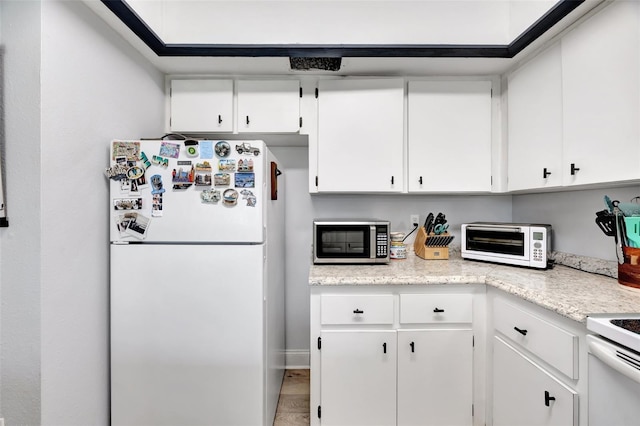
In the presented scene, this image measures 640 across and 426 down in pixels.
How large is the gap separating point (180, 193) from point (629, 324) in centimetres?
183

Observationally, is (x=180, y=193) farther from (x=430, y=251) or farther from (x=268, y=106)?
(x=430, y=251)

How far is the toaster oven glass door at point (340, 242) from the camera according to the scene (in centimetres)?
182

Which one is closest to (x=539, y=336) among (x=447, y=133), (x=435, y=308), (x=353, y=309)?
(x=435, y=308)

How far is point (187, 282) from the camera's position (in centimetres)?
141

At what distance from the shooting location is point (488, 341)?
62.0 inches

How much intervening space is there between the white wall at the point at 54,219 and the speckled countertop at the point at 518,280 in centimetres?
109

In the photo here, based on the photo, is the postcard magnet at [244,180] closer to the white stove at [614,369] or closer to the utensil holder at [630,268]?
the white stove at [614,369]

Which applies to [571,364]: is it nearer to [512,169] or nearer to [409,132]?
[512,169]

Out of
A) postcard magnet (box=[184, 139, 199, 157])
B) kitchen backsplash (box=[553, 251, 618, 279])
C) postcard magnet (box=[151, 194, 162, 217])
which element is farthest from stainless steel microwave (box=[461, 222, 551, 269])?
postcard magnet (box=[151, 194, 162, 217])

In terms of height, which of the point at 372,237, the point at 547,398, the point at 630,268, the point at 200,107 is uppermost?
the point at 200,107

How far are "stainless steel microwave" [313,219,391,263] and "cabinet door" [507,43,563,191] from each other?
914 mm

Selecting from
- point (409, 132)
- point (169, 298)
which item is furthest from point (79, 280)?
point (409, 132)

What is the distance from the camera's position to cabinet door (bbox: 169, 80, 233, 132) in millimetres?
1972

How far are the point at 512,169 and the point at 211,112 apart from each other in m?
2.09
